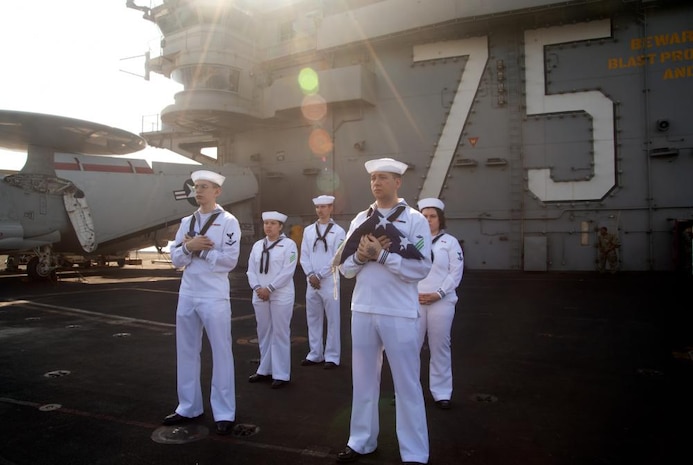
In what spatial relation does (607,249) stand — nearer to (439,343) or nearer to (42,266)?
(439,343)

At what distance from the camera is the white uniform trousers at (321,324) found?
621 centimetres

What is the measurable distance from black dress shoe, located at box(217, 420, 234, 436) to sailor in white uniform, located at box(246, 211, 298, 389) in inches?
50.3

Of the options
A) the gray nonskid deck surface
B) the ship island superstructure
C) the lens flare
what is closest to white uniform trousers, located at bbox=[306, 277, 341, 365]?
the gray nonskid deck surface

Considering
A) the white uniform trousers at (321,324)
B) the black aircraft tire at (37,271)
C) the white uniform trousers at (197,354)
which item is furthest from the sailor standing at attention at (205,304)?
the black aircraft tire at (37,271)

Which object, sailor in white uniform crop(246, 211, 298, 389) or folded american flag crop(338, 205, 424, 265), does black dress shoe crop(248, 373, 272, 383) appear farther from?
folded american flag crop(338, 205, 424, 265)

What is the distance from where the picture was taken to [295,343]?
7559 millimetres

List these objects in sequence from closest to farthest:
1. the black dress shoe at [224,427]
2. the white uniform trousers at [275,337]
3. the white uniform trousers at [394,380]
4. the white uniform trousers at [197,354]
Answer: the white uniform trousers at [394,380] < the black dress shoe at [224,427] < the white uniform trousers at [197,354] < the white uniform trousers at [275,337]

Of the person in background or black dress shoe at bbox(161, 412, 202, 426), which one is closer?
black dress shoe at bbox(161, 412, 202, 426)

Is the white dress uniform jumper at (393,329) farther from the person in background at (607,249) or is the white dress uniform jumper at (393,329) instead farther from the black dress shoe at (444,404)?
the person in background at (607,249)

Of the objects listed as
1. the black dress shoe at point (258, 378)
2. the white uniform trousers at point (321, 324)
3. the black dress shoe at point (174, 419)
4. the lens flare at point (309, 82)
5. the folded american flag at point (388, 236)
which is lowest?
the black dress shoe at point (258, 378)

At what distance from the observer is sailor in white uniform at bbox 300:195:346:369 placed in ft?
20.7

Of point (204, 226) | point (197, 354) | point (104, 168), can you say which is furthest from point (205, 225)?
point (104, 168)

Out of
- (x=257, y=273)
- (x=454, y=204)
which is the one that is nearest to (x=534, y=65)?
(x=454, y=204)

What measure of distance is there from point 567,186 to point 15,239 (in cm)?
1913
